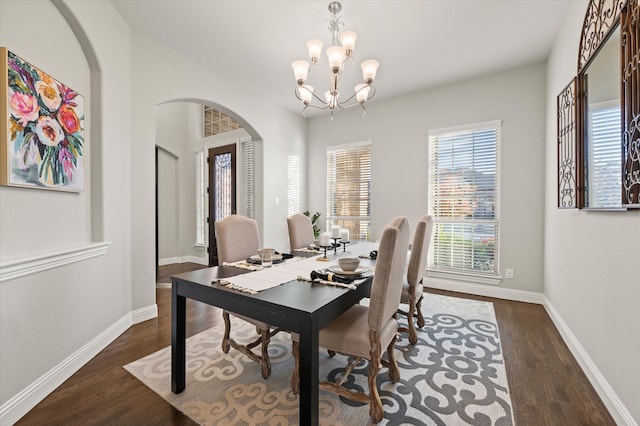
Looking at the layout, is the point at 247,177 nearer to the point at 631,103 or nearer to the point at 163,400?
the point at 163,400

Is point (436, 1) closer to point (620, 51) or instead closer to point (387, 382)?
point (620, 51)

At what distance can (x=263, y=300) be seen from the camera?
4.30 ft

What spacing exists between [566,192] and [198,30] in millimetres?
3757

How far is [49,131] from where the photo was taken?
1866 mm

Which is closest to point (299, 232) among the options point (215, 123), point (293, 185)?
point (293, 185)

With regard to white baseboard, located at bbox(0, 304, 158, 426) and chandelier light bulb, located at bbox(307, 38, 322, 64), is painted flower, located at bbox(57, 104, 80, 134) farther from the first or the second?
chandelier light bulb, located at bbox(307, 38, 322, 64)

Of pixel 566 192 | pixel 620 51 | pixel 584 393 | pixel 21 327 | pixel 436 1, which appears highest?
pixel 436 1

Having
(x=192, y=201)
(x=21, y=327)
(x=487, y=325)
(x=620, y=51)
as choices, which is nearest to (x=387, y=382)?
(x=487, y=325)

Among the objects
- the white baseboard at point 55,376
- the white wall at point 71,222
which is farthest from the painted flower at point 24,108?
the white baseboard at point 55,376

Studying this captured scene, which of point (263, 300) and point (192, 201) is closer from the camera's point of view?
point (263, 300)

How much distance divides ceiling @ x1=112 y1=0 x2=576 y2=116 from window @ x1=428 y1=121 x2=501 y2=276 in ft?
2.78

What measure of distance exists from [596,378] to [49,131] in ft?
12.8

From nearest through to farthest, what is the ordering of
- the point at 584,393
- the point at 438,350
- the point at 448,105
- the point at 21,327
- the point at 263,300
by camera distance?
the point at 263,300
the point at 21,327
the point at 584,393
the point at 438,350
the point at 448,105

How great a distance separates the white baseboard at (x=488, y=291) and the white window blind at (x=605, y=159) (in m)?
1.92
